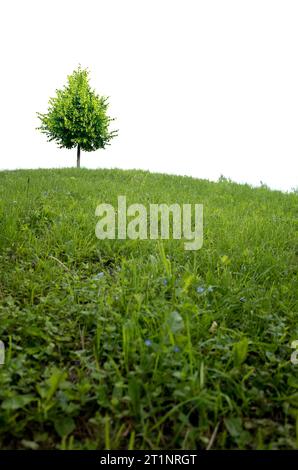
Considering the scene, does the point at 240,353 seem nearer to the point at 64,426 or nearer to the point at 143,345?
the point at 143,345

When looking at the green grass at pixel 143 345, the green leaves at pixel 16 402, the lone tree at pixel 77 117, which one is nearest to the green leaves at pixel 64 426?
the green grass at pixel 143 345

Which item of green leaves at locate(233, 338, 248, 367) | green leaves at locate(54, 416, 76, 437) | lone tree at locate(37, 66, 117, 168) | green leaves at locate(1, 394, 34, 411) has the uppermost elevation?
lone tree at locate(37, 66, 117, 168)

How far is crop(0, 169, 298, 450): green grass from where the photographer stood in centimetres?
178

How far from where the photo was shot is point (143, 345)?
2.16 meters

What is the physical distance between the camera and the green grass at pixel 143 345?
1.78 meters

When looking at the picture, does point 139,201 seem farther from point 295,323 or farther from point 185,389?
point 185,389

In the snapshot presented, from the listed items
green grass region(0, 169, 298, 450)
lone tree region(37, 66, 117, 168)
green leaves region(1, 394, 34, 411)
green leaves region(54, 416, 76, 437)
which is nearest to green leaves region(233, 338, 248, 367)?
green grass region(0, 169, 298, 450)

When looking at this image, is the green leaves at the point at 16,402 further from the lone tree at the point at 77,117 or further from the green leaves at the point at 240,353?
the lone tree at the point at 77,117

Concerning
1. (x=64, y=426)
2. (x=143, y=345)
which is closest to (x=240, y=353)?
(x=143, y=345)

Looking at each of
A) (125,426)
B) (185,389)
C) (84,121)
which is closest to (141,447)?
(125,426)

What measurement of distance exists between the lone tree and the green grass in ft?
66.9

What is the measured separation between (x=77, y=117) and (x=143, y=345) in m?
23.1

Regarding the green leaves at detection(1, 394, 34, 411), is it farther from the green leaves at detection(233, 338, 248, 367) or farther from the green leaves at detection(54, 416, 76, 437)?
the green leaves at detection(233, 338, 248, 367)
